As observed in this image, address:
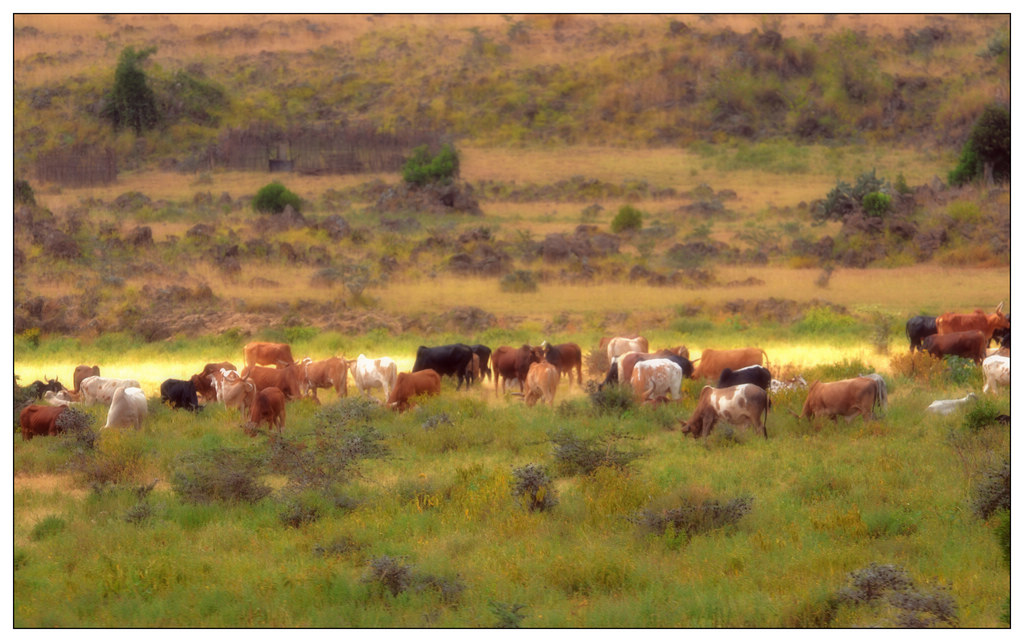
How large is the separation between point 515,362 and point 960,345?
696 cm

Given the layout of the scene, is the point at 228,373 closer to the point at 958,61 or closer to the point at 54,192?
the point at 54,192

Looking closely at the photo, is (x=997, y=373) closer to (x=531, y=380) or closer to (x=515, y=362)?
(x=531, y=380)

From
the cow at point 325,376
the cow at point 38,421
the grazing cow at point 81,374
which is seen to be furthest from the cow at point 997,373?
the grazing cow at point 81,374

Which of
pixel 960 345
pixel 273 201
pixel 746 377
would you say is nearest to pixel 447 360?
pixel 746 377

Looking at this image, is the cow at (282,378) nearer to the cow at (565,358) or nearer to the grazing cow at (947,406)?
the cow at (565,358)

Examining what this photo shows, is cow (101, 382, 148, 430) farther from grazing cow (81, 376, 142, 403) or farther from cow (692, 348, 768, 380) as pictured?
cow (692, 348, 768, 380)

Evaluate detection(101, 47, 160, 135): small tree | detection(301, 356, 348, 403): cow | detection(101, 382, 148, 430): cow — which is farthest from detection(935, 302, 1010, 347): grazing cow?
detection(101, 47, 160, 135): small tree

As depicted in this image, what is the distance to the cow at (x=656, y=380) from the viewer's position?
1408cm

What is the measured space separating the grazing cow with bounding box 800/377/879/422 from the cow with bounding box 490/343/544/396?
455cm

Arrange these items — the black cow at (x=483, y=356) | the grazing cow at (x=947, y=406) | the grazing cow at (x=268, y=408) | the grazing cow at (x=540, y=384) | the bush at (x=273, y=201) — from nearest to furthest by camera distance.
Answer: the grazing cow at (x=268, y=408) → the grazing cow at (x=947, y=406) → the grazing cow at (x=540, y=384) → the black cow at (x=483, y=356) → the bush at (x=273, y=201)

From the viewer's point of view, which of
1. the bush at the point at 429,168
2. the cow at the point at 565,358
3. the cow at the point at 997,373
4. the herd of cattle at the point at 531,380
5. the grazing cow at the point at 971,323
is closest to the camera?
the herd of cattle at the point at 531,380

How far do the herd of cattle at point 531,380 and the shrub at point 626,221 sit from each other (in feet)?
64.4

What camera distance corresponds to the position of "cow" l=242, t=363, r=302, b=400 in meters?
14.5

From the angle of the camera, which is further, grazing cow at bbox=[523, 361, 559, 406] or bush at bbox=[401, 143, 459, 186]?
bush at bbox=[401, 143, 459, 186]
